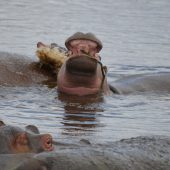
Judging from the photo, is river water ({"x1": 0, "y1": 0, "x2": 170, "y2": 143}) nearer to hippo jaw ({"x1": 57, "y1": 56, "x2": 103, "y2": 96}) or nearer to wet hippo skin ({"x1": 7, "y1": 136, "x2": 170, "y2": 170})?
hippo jaw ({"x1": 57, "y1": 56, "x2": 103, "y2": 96})

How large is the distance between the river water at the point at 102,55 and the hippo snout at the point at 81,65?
27 centimetres

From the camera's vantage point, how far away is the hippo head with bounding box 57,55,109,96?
8055 mm

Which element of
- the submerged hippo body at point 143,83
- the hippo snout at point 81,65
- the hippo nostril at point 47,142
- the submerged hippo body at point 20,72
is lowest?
the submerged hippo body at point 143,83

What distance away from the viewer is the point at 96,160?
10.8ft

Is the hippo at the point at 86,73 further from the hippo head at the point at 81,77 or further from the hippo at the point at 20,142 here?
the hippo at the point at 20,142

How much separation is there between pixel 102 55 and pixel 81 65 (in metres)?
3.65

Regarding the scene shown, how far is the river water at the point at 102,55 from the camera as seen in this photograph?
6.79 m

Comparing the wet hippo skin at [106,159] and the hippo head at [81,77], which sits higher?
the wet hippo skin at [106,159]

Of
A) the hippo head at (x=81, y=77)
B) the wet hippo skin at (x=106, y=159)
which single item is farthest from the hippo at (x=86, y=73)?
the wet hippo skin at (x=106, y=159)

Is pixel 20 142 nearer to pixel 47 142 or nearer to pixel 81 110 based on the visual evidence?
pixel 47 142

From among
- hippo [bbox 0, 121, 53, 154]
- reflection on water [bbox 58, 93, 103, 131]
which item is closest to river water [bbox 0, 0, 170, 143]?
reflection on water [bbox 58, 93, 103, 131]

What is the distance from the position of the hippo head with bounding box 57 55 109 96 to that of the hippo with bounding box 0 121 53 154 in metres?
4.19

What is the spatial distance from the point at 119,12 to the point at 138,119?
1008 centimetres

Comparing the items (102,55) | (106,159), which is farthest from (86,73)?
(106,159)
